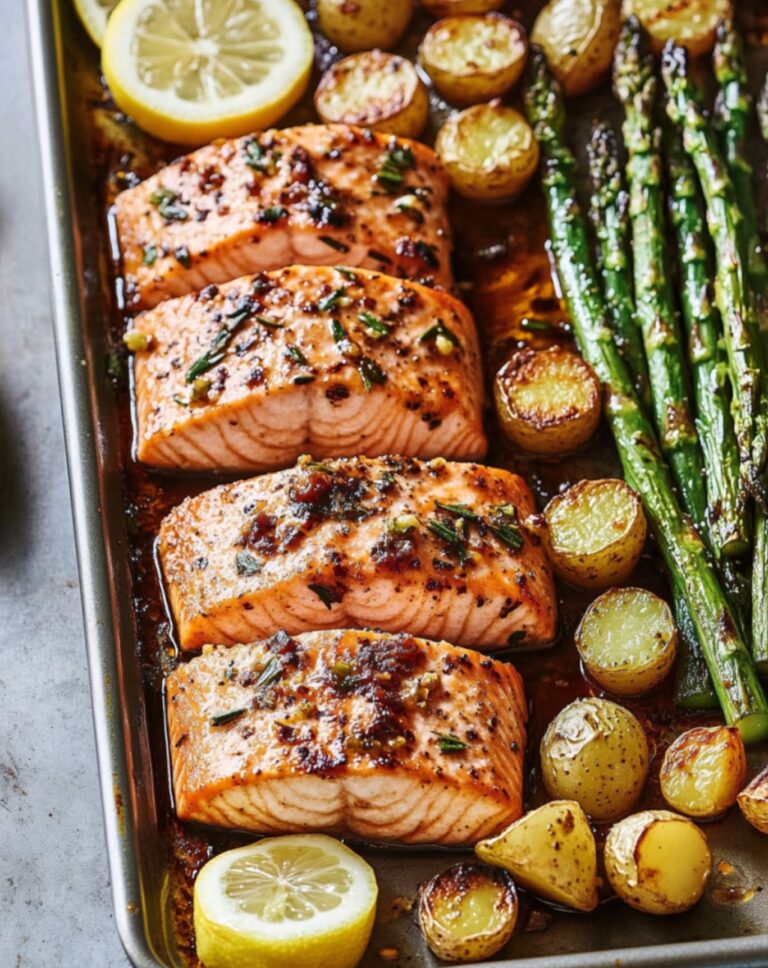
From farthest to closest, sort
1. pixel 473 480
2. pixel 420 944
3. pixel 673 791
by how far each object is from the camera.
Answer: pixel 473 480 → pixel 673 791 → pixel 420 944

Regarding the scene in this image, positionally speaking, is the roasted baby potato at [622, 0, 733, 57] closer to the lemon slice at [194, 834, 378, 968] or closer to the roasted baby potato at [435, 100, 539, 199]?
the roasted baby potato at [435, 100, 539, 199]

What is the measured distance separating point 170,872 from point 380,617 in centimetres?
95

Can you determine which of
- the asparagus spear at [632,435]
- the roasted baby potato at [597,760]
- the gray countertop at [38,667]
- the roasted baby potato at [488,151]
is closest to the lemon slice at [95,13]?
the gray countertop at [38,667]

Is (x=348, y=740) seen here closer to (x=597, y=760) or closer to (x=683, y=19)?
(x=597, y=760)

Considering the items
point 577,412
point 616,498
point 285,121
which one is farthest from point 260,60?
point 616,498

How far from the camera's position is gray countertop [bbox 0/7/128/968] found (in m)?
3.97

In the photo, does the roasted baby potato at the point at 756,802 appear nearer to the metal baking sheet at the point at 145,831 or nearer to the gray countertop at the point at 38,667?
the metal baking sheet at the point at 145,831

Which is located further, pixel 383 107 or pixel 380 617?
pixel 383 107

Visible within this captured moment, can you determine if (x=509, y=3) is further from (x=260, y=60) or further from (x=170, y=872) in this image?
(x=170, y=872)

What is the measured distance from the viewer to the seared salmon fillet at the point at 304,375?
169 inches

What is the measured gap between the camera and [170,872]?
146 inches

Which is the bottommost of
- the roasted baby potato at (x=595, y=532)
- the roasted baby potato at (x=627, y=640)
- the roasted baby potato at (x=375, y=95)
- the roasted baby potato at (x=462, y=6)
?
the roasted baby potato at (x=627, y=640)

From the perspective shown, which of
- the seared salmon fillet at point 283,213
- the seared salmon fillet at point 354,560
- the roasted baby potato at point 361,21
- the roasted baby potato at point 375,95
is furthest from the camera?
the roasted baby potato at point 361,21

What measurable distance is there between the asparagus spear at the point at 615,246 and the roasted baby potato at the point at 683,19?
49 cm
